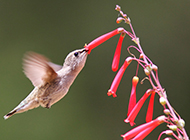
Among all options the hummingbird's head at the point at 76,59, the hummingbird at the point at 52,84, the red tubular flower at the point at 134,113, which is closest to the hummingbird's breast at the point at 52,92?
the hummingbird at the point at 52,84

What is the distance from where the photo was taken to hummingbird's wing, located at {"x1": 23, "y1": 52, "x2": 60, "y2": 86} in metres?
1.85

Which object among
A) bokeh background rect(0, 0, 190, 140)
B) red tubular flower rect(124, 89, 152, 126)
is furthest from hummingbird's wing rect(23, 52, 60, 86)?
bokeh background rect(0, 0, 190, 140)

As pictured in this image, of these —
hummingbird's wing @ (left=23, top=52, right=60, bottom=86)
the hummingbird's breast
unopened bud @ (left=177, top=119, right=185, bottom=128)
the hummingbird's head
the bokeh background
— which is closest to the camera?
unopened bud @ (left=177, top=119, right=185, bottom=128)

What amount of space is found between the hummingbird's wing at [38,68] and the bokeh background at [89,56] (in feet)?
7.69

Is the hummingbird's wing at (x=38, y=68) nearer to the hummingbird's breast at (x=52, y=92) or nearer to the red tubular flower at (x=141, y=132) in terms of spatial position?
the hummingbird's breast at (x=52, y=92)

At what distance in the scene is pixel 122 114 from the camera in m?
4.33

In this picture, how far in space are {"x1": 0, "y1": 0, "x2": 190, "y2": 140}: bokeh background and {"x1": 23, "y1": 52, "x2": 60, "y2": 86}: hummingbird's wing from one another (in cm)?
234

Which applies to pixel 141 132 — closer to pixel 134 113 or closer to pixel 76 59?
pixel 134 113

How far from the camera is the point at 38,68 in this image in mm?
1932

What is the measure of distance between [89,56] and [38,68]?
8.66 feet

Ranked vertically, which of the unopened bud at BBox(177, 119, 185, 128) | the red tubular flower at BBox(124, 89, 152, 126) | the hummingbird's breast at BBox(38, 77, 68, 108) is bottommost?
the unopened bud at BBox(177, 119, 185, 128)

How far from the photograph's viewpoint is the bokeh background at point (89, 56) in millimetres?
4293

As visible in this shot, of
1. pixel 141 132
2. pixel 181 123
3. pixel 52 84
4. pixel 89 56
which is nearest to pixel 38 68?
pixel 52 84

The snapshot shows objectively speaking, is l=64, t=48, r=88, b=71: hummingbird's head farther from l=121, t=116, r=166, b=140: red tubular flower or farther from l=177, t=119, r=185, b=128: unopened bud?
l=177, t=119, r=185, b=128: unopened bud
